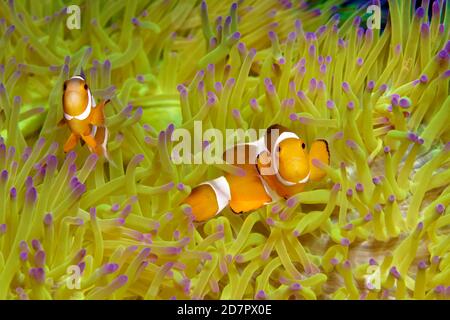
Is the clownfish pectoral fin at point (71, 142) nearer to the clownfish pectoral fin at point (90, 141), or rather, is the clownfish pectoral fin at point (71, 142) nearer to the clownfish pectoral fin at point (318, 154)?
the clownfish pectoral fin at point (90, 141)

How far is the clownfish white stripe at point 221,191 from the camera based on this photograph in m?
1.23

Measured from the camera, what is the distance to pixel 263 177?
1.25m

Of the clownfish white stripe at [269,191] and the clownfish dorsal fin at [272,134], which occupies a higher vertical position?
the clownfish dorsal fin at [272,134]

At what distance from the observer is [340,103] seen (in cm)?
142

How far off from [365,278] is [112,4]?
99cm

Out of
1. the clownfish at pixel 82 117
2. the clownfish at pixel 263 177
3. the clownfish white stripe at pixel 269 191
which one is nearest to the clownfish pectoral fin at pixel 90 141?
the clownfish at pixel 82 117

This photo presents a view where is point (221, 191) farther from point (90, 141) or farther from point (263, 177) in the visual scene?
point (90, 141)

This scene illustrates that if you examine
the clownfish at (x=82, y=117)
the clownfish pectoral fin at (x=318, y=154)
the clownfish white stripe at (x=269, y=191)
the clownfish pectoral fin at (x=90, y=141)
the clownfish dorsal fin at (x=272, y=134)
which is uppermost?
the clownfish at (x=82, y=117)

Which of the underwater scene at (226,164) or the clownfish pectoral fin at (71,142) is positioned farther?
the clownfish pectoral fin at (71,142)

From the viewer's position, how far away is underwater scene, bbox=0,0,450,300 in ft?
3.89

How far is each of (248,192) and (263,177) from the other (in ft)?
0.15

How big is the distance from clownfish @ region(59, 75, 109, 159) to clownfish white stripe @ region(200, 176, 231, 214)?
26 cm

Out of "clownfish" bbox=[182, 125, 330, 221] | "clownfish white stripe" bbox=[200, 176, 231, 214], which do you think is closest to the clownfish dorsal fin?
"clownfish" bbox=[182, 125, 330, 221]

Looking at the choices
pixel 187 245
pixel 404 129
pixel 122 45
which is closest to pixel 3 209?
pixel 187 245
